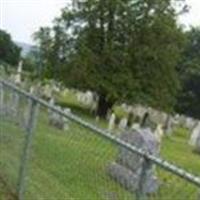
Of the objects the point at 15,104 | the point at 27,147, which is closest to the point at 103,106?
the point at 15,104

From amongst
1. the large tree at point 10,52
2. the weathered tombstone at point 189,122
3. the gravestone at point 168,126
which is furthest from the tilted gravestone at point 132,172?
the large tree at point 10,52

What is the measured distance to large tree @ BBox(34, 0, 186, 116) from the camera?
3962 centimetres

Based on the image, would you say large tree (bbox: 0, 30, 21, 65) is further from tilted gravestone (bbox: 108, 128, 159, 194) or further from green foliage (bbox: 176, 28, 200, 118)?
tilted gravestone (bbox: 108, 128, 159, 194)

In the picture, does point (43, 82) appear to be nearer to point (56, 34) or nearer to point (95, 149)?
point (56, 34)

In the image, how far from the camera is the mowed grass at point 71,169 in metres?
6.58

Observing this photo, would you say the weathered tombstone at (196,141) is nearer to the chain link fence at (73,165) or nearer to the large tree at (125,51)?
the large tree at (125,51)

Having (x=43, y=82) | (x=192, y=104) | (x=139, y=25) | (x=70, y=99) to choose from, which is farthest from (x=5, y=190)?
(x=192, y=104)

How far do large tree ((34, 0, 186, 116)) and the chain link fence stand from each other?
27.9 meters

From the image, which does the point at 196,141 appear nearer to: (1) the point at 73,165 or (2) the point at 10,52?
(1) the point at 73,165

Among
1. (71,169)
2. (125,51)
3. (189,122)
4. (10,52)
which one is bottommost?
(189,122)

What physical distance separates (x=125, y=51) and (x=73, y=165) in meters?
32.0

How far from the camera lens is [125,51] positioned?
40156 mm

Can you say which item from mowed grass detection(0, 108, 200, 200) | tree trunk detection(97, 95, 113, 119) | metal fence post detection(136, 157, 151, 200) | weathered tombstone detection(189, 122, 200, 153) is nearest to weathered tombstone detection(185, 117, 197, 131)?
tree trunk detection(97, 95, 113, 119)

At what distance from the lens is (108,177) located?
7.45m
